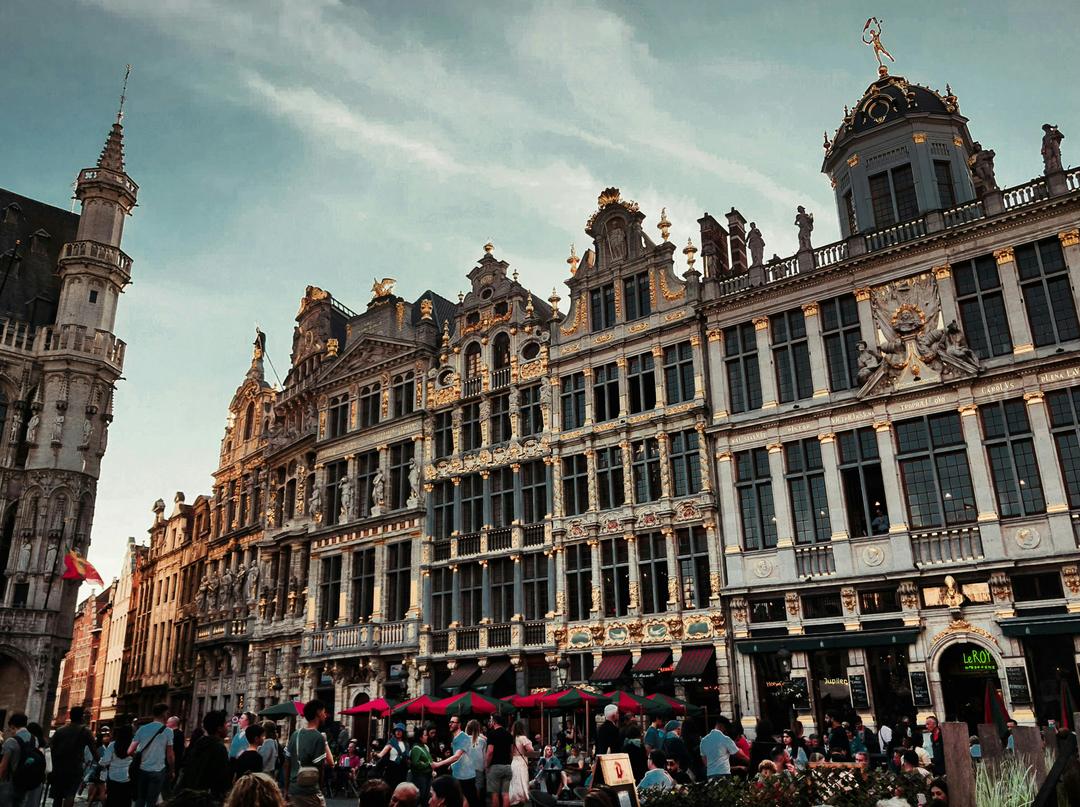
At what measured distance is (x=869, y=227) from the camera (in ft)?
93.1

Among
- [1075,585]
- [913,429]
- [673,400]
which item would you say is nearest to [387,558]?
[673,400]

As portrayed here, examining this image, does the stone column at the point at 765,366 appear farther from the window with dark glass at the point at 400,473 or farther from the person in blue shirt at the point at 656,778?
the person in blue shirt at the point at 656,778

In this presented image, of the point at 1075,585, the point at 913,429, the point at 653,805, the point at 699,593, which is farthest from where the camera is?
the point at 699,593

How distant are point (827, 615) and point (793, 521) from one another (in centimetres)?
290

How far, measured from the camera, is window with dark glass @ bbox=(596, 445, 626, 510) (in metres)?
30.1

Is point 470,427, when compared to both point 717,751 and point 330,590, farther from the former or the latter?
point 717,751

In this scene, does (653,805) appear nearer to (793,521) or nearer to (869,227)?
(793,521)

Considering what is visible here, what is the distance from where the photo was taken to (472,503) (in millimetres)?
34125

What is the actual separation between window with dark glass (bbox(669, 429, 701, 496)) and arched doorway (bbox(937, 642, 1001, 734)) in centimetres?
872

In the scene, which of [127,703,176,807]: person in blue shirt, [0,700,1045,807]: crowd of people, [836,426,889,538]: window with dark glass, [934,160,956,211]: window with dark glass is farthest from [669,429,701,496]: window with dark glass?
[127,703,176,807]: person in blue shirt

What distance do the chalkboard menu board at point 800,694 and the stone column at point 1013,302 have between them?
426 inches

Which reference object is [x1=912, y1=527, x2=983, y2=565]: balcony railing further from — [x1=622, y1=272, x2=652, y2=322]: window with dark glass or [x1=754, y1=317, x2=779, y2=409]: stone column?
[x1=622, y1=272, x2=652, y2=322]: window with dark glass

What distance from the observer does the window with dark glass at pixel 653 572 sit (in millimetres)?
28312

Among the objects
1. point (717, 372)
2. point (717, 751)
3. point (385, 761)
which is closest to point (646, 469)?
point (717, 372)
